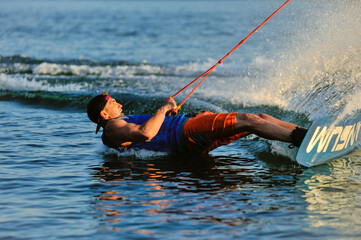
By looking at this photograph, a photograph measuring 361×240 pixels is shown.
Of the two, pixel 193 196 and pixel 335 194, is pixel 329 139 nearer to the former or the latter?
pixel 335 194

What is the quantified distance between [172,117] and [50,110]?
5724 mm

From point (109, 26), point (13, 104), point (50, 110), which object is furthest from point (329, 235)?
point (109, 26)

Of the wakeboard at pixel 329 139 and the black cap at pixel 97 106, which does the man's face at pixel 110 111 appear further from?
the wakeboard at pixel 329 139

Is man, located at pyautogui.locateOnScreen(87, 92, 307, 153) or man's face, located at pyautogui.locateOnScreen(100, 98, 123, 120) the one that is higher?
man's face, located at pyautogui.locateOnScreen(100, 98, 123, 120)

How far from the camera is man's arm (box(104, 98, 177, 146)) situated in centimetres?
673

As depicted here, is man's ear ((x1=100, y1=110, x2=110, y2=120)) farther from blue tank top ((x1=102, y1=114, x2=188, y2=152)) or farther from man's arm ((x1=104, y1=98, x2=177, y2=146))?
blue tank top ((x1=102, y1=114, x2=188, y2=152))

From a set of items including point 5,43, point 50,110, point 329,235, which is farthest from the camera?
point 5,43

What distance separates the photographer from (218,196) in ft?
20.3

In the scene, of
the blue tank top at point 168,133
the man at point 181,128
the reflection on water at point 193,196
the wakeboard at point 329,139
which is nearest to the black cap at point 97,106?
the man at point 181,128

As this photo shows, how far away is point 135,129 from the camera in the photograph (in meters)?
6.80

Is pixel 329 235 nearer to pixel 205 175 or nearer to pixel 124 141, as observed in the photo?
pixel 205 175

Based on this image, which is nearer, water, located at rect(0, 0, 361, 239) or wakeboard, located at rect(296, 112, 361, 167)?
water, located at rect(0, 0, 361, 239)

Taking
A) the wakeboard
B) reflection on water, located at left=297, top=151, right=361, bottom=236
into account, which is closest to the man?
the wakeboard

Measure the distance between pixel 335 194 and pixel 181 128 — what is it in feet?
6.72
